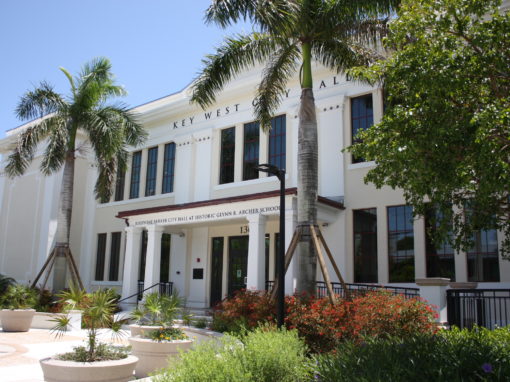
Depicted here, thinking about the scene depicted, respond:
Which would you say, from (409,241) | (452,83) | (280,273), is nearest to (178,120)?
(409,241)

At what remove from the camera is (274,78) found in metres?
14.0

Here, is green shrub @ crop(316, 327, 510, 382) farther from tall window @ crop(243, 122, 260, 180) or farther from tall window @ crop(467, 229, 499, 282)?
tall window @ crop(243, 122, 260, 180)

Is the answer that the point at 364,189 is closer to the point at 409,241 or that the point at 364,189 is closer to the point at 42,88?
the point at 409,241

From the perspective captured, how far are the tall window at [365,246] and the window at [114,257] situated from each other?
13.1 metres

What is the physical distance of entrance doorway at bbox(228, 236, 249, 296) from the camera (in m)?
20.0

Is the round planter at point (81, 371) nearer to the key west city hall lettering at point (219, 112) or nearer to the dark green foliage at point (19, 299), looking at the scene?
the dark green foliage at point (19, 299)

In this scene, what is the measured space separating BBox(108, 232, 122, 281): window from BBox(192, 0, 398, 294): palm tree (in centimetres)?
1370

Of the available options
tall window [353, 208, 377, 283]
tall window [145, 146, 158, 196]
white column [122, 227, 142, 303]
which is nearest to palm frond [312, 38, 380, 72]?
tall window [353, 208, 377, 283]

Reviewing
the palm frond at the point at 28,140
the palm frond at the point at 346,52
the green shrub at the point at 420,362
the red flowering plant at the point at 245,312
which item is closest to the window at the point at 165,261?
the palm frond at the point at 28,140

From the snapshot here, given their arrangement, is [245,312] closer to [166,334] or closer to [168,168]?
[166,334]

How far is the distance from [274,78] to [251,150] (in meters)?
6.67

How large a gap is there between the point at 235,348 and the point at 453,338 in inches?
124

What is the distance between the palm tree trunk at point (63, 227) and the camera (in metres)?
18.8

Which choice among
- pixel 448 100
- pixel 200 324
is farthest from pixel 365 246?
pixel 448 100
